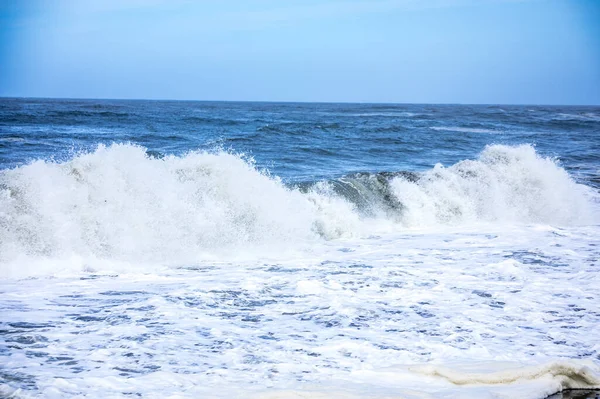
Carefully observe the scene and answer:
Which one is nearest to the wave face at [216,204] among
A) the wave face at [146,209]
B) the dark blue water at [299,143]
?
the wave face at [146,209]

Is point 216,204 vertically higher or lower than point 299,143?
lower

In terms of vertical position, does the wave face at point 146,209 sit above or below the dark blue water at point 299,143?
below

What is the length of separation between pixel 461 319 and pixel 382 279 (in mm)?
1600

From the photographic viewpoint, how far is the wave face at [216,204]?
808cm

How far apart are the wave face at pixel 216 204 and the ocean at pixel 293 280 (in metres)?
0.03

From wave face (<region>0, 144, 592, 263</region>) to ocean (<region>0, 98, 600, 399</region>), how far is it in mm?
34

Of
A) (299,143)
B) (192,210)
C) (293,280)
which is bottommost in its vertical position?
(293,280)

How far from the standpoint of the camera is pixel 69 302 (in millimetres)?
5930

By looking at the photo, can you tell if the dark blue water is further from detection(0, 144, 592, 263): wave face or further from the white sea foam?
the white sea foam

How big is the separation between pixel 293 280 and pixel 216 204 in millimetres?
3277

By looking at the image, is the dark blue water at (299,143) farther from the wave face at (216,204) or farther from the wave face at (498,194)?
the wave face at (216,204)

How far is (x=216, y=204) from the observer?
988cm

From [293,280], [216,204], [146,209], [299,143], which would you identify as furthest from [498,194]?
[299,143]

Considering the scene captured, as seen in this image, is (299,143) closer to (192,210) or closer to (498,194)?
(498,194)
